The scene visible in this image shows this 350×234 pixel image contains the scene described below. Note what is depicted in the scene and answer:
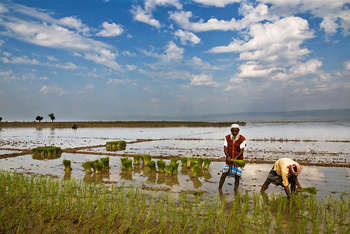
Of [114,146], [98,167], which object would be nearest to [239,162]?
[98,167]

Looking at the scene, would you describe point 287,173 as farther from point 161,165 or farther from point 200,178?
point 161,165

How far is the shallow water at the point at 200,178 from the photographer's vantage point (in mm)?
6656

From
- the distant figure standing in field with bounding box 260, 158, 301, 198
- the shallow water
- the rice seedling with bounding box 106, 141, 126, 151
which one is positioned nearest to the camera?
the distant figure standing in field with bounding box 260, 158, 301, 198

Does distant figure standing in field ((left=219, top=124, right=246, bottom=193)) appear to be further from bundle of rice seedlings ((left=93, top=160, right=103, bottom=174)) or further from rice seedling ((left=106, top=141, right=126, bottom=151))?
rice seedling ((left=106, top=141, right=126, bottom=151))

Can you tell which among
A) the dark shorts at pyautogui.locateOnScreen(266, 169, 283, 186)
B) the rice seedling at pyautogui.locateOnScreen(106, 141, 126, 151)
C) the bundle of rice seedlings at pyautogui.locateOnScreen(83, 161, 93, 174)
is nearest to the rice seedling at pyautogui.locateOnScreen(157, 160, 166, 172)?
the bundle of rice seedlings at pyautogui.locateOnScreen(83, 161, 93, 174)

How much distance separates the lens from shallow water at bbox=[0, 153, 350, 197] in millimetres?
6656

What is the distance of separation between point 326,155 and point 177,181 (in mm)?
8668

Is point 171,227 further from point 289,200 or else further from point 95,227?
point 289,200

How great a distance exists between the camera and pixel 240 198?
222 inches

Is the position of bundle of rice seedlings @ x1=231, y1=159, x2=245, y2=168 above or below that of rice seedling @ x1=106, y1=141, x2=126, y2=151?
above

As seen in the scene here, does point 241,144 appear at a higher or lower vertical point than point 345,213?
higher

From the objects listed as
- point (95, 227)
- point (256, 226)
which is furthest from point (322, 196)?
point (95, 227)

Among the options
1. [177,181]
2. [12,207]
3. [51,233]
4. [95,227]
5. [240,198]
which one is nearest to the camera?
[51,233]

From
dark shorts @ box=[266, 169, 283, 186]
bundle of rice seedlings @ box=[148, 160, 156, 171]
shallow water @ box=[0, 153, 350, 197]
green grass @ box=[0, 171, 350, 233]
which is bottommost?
shallow water @ box=[0, 153, 350, 197]
